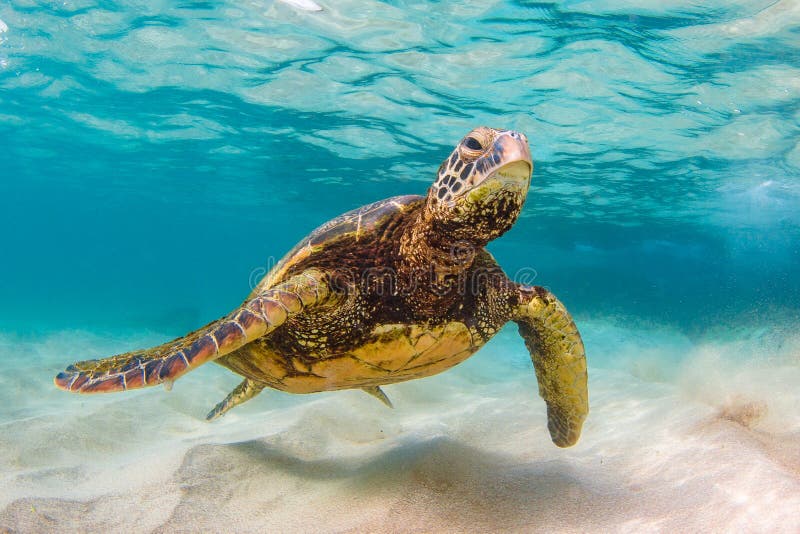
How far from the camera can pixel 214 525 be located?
279cm

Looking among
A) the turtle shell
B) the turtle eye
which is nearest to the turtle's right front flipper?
the turtle shell

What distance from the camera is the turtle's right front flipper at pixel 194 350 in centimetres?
249

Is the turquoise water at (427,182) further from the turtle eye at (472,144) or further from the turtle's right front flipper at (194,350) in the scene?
the turtle eye at (472,144)

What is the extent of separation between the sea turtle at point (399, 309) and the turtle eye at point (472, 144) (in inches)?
0.5

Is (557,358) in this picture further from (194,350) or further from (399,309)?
(194,350)

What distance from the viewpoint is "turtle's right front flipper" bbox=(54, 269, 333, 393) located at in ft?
8.18

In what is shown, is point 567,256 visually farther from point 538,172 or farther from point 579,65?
point 579,65

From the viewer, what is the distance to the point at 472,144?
2750 millimetres

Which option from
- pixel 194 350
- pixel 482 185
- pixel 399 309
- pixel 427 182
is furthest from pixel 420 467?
pixel 427 182

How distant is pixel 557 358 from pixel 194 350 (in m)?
2.78

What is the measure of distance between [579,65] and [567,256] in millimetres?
38698

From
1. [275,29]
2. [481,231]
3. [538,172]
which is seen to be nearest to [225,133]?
[275,29]

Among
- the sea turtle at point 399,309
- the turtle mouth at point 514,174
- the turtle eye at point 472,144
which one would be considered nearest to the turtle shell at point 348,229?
the sea turtle at point 399,309

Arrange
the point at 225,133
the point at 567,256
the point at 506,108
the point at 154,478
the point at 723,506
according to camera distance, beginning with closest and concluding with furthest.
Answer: the point at 723,506, the point at 154,478, the point at 506,108, the point at 225,133, the point at 567,256
